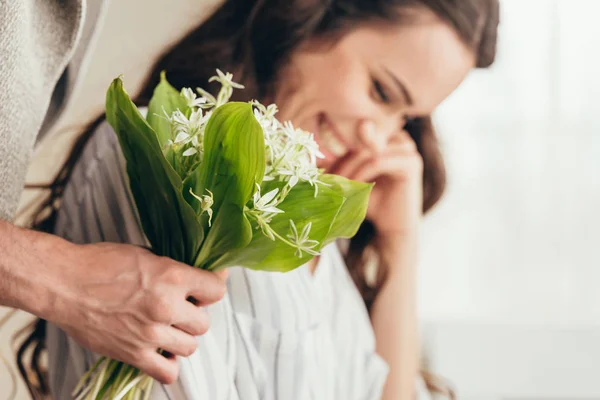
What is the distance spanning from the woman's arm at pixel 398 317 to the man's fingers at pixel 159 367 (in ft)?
1.24

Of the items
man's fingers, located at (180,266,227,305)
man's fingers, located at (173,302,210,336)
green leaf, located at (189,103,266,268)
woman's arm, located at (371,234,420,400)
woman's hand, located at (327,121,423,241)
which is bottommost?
woman's arm, located at (371,234,420,400)

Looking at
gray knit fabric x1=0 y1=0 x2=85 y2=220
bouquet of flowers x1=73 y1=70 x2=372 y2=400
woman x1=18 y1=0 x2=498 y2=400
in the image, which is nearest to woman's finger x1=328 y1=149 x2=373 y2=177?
woman x1=18 y1=0 x2=498 y2=400

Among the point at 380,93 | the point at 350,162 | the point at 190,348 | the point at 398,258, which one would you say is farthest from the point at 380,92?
the point at 190,348

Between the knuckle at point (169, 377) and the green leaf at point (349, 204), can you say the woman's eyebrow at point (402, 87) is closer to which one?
the green leaf at point (349, 204)

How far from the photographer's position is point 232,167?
67 centimetres

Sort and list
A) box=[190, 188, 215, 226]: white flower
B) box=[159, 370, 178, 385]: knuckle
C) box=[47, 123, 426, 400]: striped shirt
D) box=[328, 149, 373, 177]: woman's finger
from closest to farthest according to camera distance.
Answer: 1. box=[190, 188, 215, 226]: white flower
2. box=[159, 370, 178, 385]: knuckle
3. box=[47, 123, 426, 400]: striped shirt
4. box=[328, 149, 373, 177]: woman's finger

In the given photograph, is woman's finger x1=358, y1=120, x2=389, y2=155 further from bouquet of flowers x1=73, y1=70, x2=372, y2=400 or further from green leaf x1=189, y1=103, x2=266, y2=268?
green leaf x1=189, y1=103, x2=266, y2=268

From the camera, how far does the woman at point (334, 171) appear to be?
0.91 metres

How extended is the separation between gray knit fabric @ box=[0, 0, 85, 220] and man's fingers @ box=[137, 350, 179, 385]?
0.82 feet

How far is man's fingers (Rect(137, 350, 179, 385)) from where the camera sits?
2.42 feet

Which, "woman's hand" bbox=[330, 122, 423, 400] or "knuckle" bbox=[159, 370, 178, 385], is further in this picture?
"woman's hand" bbox=[330, 122, 423, 400]

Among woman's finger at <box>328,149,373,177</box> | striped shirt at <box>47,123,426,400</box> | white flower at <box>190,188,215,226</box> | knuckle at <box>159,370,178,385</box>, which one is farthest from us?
woman's finger at <box>328,149,373,177</box>

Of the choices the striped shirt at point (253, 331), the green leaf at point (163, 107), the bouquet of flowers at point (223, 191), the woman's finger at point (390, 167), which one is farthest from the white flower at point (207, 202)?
the woman's finger at point (390, 167)

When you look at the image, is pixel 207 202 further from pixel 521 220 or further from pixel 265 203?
pixel 521 220
